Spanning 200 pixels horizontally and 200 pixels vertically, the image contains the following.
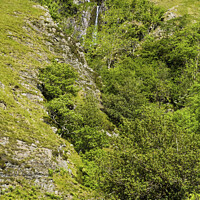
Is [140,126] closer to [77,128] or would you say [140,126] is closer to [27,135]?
[77,128]

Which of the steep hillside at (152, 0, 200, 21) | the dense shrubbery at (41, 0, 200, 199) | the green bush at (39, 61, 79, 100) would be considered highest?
the steep hillside at (152, 0, 200, 21)

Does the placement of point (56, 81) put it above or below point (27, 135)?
above

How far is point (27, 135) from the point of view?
1627 centimetres

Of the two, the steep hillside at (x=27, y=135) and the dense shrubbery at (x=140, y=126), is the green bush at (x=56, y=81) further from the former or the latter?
the steep hillside at (x=27, y=135)

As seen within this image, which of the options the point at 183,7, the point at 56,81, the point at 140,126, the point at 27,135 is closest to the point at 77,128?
the point at 56,81

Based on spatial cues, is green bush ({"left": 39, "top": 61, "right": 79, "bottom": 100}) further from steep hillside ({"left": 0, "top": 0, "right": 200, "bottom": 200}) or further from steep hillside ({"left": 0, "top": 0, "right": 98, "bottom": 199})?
steep hillside ({"left": 0, "top": 0, "right": 98, "bottom": 199})

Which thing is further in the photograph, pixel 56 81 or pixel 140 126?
pixel 56 81

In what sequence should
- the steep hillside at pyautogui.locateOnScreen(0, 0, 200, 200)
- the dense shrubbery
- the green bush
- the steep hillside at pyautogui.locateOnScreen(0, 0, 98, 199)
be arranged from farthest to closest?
the green bush, the dense shrubbery, the steep hillside at pyautogui.locateOnScreen(0, 0, 200, 200), the steep hillside at pyautogui.locateOnScreen(0, 0, 98, 199)

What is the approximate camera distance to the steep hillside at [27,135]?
41.9ft

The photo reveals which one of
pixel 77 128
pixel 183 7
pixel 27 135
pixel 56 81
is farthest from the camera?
pixel 183 7

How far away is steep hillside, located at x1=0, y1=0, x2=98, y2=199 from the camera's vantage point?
12.8 m

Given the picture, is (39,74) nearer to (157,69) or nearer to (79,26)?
(157,69)

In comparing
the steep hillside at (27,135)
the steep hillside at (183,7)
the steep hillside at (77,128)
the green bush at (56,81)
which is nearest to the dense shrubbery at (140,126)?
the green bush at (56,81)

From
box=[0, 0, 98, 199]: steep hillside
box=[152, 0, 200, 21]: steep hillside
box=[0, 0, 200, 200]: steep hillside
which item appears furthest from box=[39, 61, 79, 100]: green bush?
box=[152, 0, 200, 21]: steep hillside
